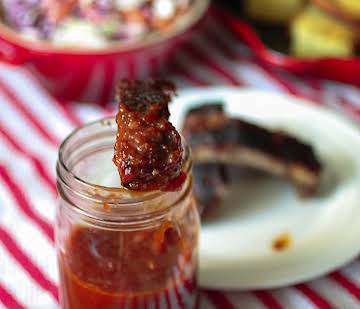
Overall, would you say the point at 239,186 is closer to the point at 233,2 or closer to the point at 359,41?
the point at 359,41

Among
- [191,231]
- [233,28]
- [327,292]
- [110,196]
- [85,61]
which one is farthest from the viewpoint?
[233,28]

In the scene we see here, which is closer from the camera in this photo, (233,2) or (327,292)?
(327,292)

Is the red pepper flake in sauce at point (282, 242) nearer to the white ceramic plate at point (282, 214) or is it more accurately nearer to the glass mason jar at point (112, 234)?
the white ceramic plate at point (282, 214)

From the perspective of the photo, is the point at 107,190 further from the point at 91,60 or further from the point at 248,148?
the point at 91,60

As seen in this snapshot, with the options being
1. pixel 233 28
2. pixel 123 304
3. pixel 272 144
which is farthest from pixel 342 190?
pixel 233 28

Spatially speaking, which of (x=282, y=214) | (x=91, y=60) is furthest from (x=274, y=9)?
(x=282, y=214)

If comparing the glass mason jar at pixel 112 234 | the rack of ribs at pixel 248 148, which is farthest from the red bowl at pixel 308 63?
the glass mason jar at pixel 112 234
